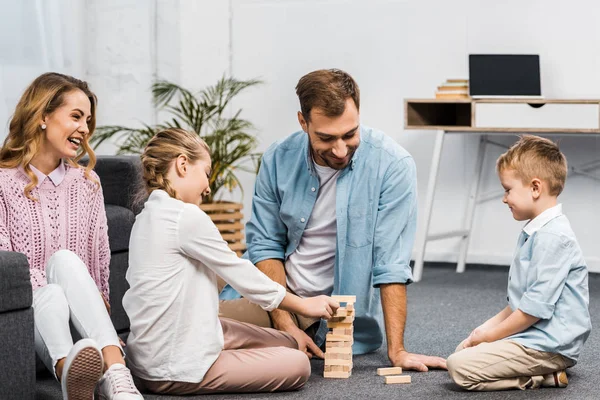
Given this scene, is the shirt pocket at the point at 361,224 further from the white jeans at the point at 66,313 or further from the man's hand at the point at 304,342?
the white jeans at the point at 66,313

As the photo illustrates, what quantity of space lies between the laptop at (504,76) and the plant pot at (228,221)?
1.25 meters

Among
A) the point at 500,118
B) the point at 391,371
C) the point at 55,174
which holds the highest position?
the point at 500,118

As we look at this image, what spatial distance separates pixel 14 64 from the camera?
14.0ft

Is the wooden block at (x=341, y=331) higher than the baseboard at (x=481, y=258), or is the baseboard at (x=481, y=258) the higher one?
the wooden block at (x=341, y=331)

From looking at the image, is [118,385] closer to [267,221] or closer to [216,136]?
[267,221]

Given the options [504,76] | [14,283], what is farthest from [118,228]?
[504,76]

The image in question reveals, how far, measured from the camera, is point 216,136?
14.5 feet

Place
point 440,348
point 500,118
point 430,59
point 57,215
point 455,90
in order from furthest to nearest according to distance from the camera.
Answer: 1. point 430,59
2. point 455,90
3. point 500,118
4. point 440,348
5. point 57,215

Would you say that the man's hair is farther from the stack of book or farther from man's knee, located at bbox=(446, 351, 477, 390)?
the stack of book

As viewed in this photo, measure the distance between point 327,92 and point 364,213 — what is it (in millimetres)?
375

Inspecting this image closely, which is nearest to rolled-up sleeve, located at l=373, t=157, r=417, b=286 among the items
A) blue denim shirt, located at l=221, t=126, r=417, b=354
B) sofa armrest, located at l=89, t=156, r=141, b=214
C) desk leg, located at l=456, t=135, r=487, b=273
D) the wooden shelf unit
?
blue denim shirt, located at l=221, t=126, r=417, b=354

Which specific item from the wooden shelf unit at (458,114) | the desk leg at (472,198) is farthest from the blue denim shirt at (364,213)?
the desk leg at (472,198)

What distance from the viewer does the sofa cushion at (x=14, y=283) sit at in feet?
6.48

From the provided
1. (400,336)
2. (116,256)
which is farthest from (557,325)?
(116,256)
